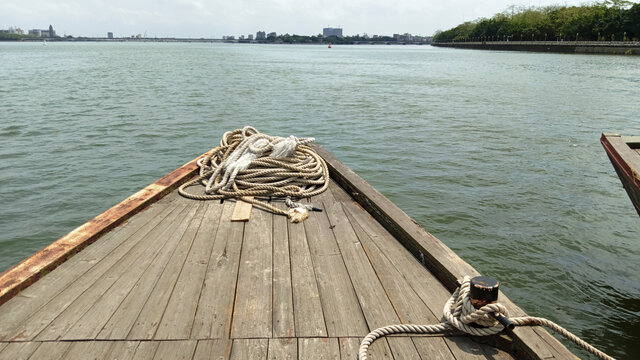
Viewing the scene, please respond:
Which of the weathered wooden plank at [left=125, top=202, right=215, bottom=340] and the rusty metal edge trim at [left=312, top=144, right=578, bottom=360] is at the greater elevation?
the rusty metal edge trim at [left=312, top=144, right=578, bottom=360]

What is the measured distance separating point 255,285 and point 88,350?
864 mm

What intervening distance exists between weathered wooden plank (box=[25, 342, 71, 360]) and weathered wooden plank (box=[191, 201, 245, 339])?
540mm

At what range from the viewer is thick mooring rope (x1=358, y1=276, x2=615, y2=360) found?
183 cm

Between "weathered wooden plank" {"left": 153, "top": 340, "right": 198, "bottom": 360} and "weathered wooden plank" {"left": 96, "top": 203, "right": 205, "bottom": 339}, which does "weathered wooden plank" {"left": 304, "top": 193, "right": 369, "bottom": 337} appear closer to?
"weathered wooden plank" {"left": 153, "top": 340, "right": 198, "bottom": 360}

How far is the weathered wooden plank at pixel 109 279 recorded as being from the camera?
1963 millimetres

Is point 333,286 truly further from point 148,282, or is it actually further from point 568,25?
point 568,25

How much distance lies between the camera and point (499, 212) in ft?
19.1

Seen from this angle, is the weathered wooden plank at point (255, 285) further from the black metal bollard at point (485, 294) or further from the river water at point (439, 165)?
the river water at point (439, 165)

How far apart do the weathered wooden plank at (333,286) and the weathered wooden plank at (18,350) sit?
131 cm

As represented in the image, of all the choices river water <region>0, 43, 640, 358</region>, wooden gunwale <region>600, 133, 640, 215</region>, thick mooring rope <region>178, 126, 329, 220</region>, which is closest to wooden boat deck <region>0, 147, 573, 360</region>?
thick mooring rope <region>178, 126, 329, 220</region>

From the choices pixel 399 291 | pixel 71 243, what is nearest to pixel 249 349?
pixel 399 291

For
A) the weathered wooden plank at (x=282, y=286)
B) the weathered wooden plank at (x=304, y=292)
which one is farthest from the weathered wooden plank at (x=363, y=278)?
the weathered wooden plank at (x=282, y=286)

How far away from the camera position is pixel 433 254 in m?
2.56

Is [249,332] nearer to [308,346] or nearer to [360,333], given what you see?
[308,346]
